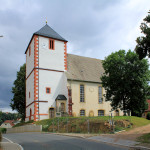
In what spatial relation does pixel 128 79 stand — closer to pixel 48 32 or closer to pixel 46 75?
pixel 46 75

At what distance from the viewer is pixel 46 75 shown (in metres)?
35.1

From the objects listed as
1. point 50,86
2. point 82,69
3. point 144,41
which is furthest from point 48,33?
point 144,41

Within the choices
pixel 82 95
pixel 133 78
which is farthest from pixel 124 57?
pixel 82 95

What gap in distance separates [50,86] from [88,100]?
7.35 metres

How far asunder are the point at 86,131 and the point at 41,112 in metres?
14.0

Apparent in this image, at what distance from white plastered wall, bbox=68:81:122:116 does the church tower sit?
1.59m

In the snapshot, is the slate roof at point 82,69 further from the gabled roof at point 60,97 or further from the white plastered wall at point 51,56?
the gabled roof at point 60,97

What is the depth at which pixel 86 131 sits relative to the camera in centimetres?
2075

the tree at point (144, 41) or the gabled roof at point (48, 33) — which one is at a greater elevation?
the gabled roof at point (48, 33)

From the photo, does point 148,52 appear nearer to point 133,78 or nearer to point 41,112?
point 133,78

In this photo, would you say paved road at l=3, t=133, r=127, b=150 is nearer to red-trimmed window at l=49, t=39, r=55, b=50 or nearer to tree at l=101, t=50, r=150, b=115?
tree at l=101, t=50, r=150, b=115

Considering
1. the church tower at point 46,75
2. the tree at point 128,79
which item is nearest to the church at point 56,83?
the church tower at point 46,75

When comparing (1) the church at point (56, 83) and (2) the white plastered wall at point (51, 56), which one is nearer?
(1) the church at point (56, 83)

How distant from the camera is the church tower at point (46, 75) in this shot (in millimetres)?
33656
